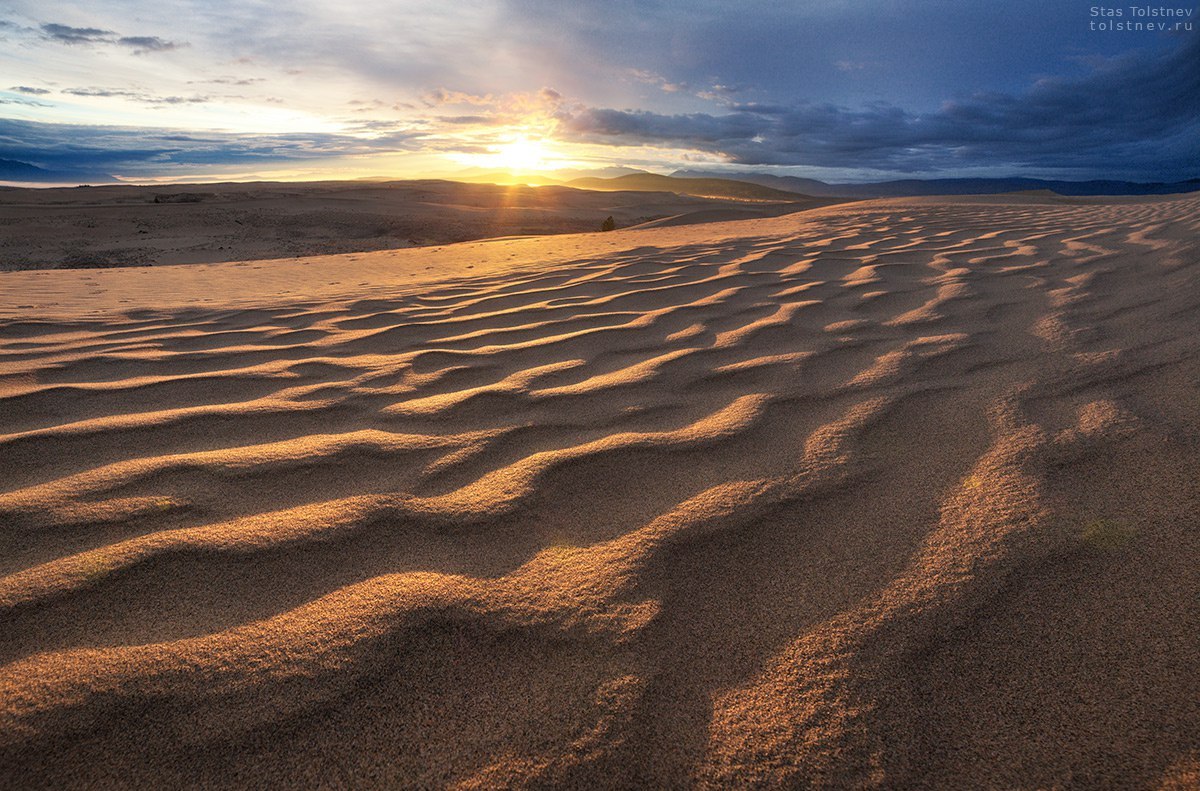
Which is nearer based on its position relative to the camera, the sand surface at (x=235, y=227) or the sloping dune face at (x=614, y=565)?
the sloping dune face at (x=614, y=565)

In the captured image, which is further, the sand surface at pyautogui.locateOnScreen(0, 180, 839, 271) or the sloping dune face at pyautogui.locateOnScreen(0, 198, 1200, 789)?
the sand surface at pyautogui.locateOnScreen(0, 180, 839, 271)

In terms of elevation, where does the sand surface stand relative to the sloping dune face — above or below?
above

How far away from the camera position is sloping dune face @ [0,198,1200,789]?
74cm

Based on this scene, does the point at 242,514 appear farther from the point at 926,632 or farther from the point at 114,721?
the point at 926,632

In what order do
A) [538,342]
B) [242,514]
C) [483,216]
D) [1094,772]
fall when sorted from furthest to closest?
[483,216] < [538,342] < [242,514] < [1094,772]

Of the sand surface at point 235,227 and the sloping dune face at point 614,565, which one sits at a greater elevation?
the sand surface at point 235,227

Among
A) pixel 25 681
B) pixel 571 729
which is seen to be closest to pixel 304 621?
pixel 25 681

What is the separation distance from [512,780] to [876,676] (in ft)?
1.61

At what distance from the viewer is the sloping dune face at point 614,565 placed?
2.43ft

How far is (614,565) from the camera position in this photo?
3.44 ft

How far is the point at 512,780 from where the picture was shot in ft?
2.33

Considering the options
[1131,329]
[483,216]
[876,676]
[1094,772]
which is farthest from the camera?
[483,216]

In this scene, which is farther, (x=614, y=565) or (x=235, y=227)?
(x=235, y=227)

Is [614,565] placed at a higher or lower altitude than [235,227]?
lower
